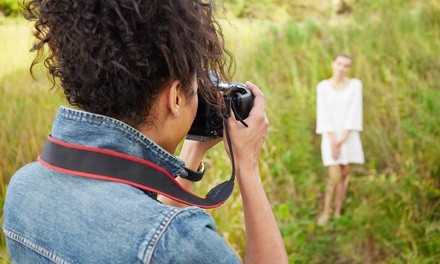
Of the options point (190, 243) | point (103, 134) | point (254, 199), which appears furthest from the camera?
point (254, 199)

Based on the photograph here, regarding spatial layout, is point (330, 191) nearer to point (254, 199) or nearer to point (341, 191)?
point (341, 191)

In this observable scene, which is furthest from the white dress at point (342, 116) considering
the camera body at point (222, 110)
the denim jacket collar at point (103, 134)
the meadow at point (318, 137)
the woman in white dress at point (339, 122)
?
the denim jacket collar at point (103, 134)

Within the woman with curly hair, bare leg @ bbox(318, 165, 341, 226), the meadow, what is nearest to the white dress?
bare leg @ bbox(318, 165, 341, 226)

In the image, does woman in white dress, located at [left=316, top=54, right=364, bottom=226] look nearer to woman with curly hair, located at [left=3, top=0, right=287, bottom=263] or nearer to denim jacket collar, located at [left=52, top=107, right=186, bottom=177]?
woman with curly hair, located at [left=3, top=0, right=287, bottom=263]

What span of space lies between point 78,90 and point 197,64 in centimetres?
19

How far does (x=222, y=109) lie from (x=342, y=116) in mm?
4901

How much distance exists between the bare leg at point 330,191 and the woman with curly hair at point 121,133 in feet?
16.9

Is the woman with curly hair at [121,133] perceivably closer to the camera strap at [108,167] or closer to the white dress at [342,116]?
the camera strap at [108,167]

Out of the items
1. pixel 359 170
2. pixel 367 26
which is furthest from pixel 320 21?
pixel 359 170

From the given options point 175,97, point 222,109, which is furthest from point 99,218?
point 222,109

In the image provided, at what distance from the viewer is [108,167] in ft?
3.85

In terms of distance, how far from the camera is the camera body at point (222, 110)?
4.83 ft

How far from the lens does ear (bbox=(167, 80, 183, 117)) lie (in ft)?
4.10

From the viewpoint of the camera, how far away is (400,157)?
6.79 metres
